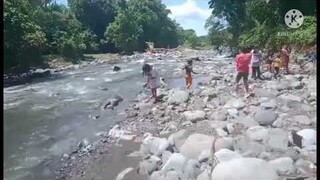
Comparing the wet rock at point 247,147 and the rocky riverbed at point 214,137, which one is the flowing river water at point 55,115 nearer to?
the rocky riverbed at point 214,137

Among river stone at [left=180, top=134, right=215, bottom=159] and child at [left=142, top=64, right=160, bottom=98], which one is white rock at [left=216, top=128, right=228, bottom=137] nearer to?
river stone at [left=180, top=134, right=215, bottom=159]

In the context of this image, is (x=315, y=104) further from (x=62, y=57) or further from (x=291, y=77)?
(x=62, y=57)

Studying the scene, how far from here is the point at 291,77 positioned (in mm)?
2754

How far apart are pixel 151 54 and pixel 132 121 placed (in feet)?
1.53

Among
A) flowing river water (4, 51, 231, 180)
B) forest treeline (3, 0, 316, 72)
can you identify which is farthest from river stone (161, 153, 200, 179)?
forest treeline (3, 0, 316, 72)

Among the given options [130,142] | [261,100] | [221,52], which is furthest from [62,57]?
[261,100]

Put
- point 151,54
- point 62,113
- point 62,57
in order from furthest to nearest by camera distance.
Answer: point 62,57 < point 151,54 < point 62,113

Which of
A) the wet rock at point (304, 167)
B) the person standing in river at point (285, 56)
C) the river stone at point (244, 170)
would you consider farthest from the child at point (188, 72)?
the wet rock at point (304, 167)

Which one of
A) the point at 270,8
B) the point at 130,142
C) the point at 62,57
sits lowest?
the point at 130,142

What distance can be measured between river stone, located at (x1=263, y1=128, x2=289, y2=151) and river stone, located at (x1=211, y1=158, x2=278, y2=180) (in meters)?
0.22

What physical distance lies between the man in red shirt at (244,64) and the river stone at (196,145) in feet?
1.52

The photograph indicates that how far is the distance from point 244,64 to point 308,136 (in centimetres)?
57

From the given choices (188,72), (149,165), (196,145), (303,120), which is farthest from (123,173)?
(303,120)

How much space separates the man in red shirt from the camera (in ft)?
8.18
